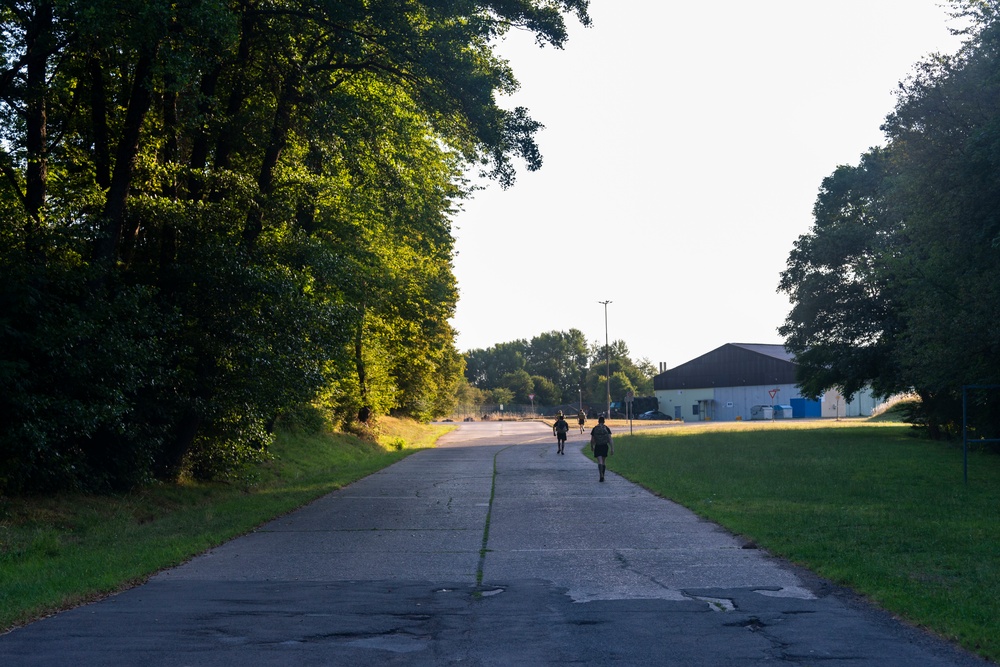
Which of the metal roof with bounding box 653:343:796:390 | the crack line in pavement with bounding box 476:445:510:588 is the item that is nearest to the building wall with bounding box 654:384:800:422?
the metal roof with bounding box 653:343:796:390

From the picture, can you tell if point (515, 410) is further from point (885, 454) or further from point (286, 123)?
point (286, 123)

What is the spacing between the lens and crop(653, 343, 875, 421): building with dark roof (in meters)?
90.3

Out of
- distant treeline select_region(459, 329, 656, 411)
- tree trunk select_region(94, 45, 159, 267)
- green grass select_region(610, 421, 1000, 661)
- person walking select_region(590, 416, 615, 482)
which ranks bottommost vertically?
green grass select_region(610, 421, 1000, 661)

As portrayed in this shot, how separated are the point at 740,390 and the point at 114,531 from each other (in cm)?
8950

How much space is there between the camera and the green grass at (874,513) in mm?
8633

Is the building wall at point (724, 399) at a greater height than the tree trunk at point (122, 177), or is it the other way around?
the tree trunk at point (122, 177)

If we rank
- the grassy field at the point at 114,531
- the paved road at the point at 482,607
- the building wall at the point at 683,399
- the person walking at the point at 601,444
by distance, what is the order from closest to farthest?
the paved road at the point at 482,607 → the grassy field at the point at 114,531 → the person walking at the point at 601,444 → the building wall at the point at 683,399

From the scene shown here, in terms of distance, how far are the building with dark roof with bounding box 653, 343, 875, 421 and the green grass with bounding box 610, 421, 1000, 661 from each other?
57.5m

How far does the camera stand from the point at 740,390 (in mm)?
98250

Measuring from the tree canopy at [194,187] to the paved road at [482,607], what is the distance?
447 centimetres

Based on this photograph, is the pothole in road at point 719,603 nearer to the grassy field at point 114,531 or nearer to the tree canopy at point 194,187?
the grassy field at point 114,531

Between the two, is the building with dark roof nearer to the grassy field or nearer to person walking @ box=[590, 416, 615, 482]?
person walking @ box=[590, 416, 615, 482]

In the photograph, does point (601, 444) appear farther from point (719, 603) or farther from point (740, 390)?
point (740, 390)

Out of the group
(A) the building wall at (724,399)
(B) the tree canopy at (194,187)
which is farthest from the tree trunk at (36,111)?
(A) the building wall at (724,399)
